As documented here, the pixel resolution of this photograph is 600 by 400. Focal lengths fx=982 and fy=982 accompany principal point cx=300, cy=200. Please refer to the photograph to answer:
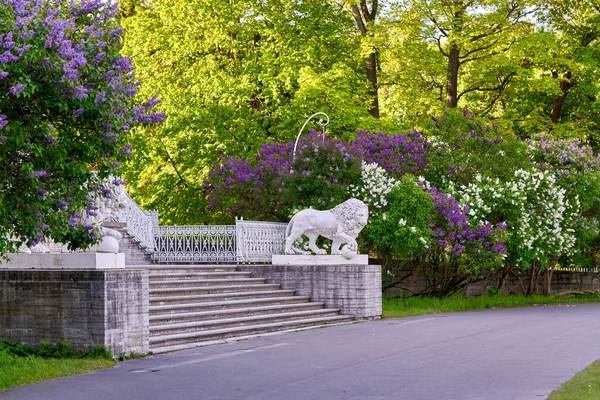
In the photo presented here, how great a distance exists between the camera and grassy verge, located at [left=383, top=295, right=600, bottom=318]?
78.2 feet

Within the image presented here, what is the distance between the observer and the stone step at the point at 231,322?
657 inches

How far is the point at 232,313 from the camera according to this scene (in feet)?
62.5

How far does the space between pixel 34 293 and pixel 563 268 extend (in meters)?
24.2

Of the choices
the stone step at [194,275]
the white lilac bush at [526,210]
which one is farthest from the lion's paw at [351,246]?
the white lilac bush at [526,210]

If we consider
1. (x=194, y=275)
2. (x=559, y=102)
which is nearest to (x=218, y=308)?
(x=194, y=275)

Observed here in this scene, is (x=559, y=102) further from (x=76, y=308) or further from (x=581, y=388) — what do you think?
(x=581, y=388)

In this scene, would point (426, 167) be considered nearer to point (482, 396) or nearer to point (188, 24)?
point (188, 24)

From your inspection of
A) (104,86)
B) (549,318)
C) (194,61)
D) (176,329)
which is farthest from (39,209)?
(194,61)

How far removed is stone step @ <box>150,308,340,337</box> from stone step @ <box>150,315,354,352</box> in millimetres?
188

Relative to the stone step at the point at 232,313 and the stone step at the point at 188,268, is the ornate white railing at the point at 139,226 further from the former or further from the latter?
the stone step at the point at 232,313

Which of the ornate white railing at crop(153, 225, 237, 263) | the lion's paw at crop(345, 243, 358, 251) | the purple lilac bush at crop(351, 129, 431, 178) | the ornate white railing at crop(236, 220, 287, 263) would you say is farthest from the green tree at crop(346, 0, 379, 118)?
the lion's paw at crop(345, 243, 358, 251)

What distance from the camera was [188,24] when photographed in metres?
37.3

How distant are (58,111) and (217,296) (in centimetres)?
802

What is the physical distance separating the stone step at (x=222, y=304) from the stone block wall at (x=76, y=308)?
7.87ft
